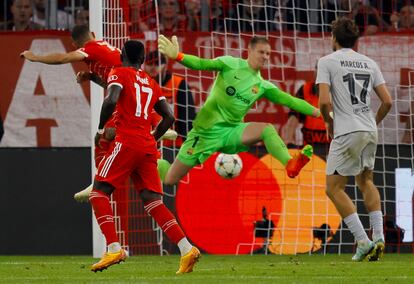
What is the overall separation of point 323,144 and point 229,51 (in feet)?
5.52

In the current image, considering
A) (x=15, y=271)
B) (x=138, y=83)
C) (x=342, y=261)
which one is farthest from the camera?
(x=342, y=261)

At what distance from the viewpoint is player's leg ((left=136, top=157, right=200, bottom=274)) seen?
35.4 feet

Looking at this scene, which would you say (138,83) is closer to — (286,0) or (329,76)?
(329,76)

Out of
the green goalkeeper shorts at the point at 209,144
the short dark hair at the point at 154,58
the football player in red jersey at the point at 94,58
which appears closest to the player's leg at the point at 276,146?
the green goalkeeper shorts at the point at 209,144

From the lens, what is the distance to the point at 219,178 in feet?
53.7

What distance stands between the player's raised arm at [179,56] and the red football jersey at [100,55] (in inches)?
20.8

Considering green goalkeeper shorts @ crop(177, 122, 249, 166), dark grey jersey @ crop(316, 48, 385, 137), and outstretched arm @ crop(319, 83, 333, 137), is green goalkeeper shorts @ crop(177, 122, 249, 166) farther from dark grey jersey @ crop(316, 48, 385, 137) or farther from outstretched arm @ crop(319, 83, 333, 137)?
outstretched arm @ crop(319, 83, 333, 137)

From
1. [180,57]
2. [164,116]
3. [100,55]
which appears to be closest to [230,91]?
[180,57]

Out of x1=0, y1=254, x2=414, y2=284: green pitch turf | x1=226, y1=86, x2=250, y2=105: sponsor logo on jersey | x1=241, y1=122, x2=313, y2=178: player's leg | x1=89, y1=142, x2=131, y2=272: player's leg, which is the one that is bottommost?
x1=0, y1=254, x2=414, y2=284: green pitch turf

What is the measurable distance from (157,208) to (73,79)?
5934mm

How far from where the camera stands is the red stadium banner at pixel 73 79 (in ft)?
53.9

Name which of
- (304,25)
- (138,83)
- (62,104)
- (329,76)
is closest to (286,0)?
(304,25)

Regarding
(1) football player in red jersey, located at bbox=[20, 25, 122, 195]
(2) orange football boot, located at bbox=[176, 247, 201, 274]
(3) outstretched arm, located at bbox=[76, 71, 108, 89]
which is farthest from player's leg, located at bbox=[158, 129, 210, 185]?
(2) orange football boot, located at bbox=[176, 247, 201, 274]

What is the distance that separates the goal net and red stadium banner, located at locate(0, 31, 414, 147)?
1cm
